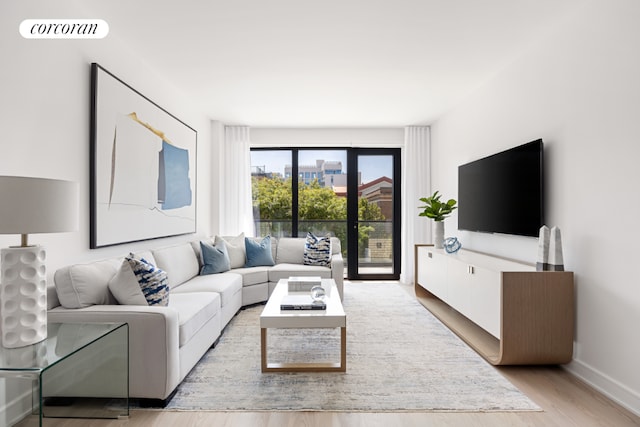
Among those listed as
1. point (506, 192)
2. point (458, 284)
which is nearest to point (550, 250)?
point (506, 192)

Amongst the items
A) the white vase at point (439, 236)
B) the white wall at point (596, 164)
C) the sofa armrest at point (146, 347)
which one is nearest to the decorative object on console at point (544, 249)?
the white wall at point (596, 164)

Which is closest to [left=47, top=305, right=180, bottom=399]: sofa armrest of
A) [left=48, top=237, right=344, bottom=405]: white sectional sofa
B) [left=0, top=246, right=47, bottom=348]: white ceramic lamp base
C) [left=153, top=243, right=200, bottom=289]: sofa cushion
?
[left=48, top=237, right=344, bottom=405]: white sectional sofa

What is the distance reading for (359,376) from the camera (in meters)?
2.53

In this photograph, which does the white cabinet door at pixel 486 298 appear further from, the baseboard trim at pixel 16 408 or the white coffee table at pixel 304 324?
the baseboard trim at pixel 16 408

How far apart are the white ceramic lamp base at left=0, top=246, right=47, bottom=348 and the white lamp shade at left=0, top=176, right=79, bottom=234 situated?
0.18 m

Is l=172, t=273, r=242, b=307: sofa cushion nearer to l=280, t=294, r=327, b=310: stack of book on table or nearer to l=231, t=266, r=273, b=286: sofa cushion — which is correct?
l=231, t=266, r=273, b=286: sofa cushion

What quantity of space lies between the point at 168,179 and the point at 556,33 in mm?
3789

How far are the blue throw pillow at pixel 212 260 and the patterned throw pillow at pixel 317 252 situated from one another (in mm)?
1102

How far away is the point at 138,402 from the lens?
2199 mm

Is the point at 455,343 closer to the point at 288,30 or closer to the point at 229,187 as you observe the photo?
the point at 288,30

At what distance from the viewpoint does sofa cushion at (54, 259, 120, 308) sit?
2195mm

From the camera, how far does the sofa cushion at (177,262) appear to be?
132 inches

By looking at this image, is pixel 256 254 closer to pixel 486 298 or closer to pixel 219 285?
pixel 219 285

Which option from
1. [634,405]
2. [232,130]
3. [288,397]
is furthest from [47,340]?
[232,130]
